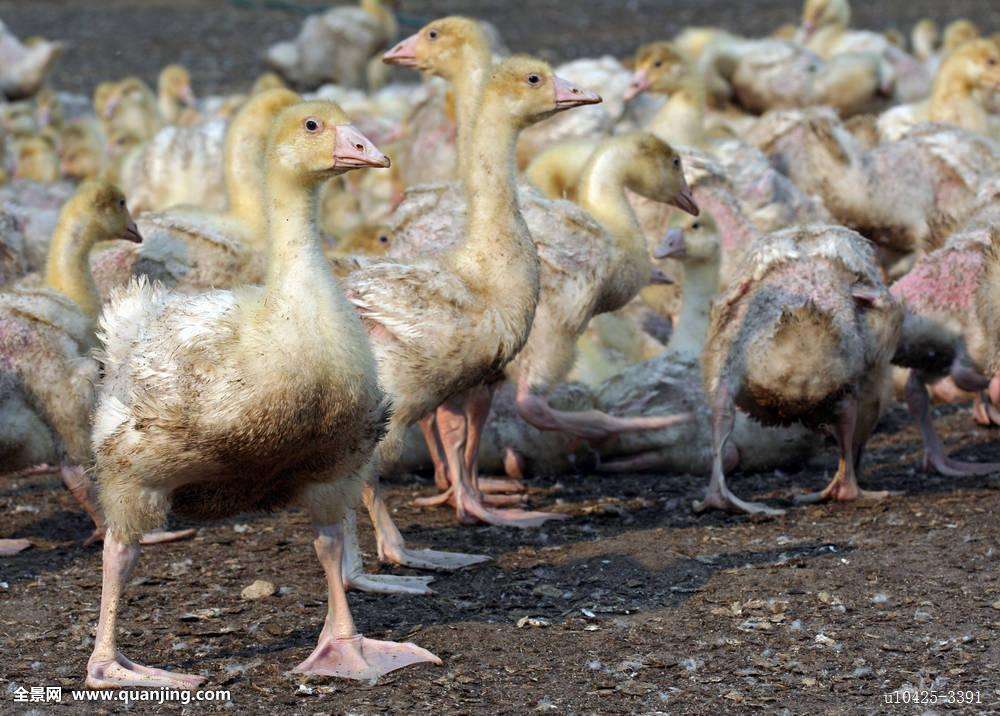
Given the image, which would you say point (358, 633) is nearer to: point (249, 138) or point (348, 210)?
point (249, 138)

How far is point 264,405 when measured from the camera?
14.9 ft

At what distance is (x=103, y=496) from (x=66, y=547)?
6.56 feet

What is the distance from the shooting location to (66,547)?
6723 millimetres

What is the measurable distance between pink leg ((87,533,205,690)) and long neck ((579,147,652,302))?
3.56 metres

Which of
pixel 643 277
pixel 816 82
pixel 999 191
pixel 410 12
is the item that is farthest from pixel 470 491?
pixel 410 12

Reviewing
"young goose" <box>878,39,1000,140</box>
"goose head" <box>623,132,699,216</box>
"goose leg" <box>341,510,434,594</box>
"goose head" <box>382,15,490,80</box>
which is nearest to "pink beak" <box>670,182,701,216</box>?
"goose head" <box>623,132,699,216</box>

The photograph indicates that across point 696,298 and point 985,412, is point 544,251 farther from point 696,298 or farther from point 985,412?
point 985,412

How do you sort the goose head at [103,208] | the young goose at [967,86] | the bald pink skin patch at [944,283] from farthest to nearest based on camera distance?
the young goose at [967,86]
the bald pink skin patch at [944,283]
the goose head at [103,208]

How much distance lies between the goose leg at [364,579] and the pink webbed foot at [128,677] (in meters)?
1.18

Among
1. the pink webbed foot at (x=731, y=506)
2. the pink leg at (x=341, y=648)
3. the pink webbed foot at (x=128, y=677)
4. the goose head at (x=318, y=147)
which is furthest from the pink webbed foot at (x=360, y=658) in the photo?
the pink webbed foot at (x=731, y=506)

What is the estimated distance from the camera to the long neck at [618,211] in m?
7.81

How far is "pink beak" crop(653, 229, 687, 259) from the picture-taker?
8.29 meters

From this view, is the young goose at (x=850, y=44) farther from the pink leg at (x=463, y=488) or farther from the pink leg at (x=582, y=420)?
the pink leg at (x=463, y=488)

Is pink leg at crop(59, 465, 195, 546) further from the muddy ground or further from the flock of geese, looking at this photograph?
the muddy ground
